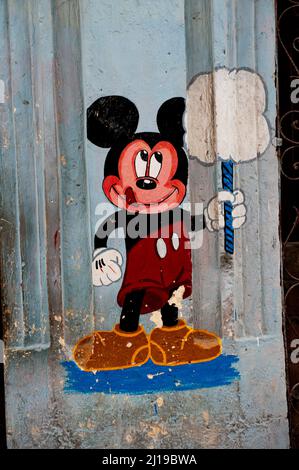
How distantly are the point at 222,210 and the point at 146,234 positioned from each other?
53 cm

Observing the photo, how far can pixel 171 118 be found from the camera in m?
3.05

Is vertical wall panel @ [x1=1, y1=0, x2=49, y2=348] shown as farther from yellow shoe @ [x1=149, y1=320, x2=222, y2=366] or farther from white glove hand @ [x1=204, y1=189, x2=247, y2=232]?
white glove hand @ [x1=204, y1=189, x2=247, y2=232]

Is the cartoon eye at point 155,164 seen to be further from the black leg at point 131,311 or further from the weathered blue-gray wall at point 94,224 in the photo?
the black leg at point 131,311

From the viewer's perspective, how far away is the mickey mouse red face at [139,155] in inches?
119

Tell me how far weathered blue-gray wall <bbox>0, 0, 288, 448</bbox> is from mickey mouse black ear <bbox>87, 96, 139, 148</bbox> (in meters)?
0.05

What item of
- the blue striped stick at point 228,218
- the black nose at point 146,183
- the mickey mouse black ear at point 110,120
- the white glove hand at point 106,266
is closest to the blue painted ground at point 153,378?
the white glove hand at point 106,266

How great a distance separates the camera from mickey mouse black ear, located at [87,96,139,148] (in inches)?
118

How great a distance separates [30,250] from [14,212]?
266 millimetres

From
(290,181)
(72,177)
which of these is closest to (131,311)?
(72,177)

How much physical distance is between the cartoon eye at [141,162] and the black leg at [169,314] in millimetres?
891

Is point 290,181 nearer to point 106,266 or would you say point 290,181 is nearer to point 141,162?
point 141,162

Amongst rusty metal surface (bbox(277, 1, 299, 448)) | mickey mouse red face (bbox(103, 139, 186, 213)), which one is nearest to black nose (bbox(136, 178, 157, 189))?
mickey mouse red face (bbox(103, 139, 186, 213))

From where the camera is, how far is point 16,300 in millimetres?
3016

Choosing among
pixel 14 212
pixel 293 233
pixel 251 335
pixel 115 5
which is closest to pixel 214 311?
pixel 251 335
